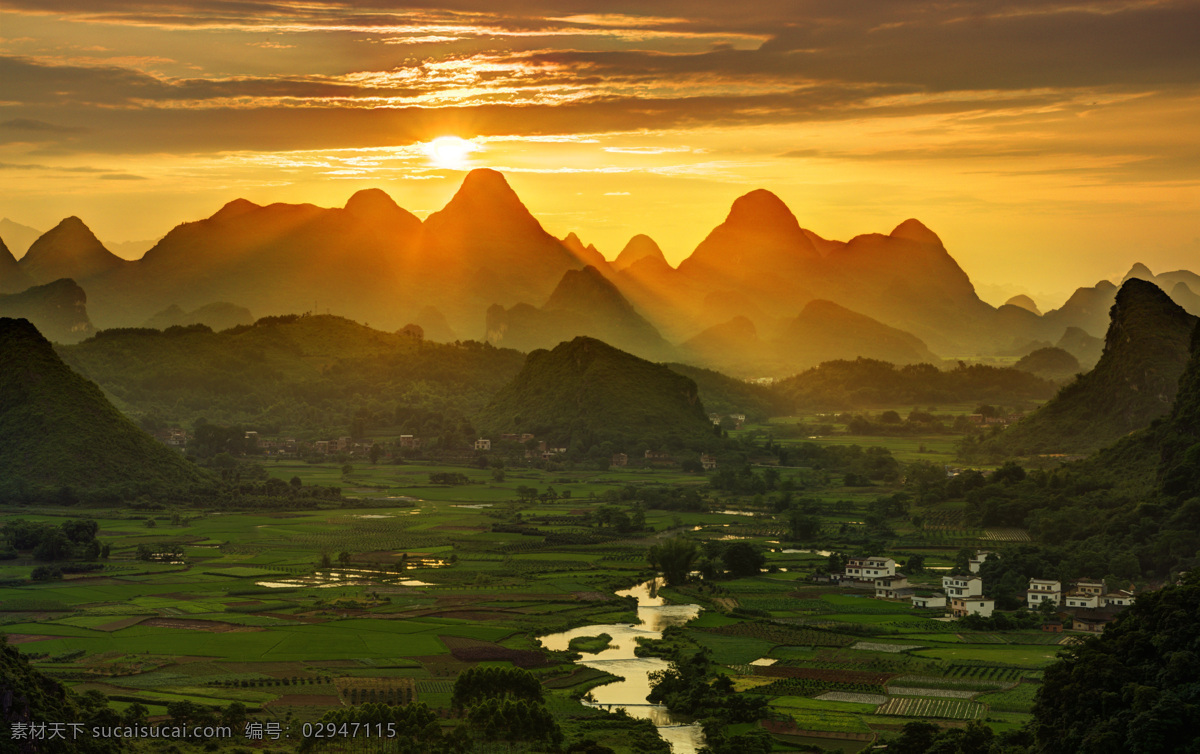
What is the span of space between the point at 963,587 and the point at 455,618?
53.1ft

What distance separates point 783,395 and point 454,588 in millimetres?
87231

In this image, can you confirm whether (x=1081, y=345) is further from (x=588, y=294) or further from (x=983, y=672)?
(x=983, y=672)

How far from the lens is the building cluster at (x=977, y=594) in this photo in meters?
38.6

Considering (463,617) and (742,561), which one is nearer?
(463,617)

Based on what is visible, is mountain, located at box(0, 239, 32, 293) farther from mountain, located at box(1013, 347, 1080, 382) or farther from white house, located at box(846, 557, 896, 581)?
white house, located at box(846, 557, 896, 581)

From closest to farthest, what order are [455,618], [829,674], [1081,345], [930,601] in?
[829,674]
[455,618]
[930,601]
[1081,345]

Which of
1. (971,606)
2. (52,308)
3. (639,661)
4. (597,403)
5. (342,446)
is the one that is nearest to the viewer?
(639,661)

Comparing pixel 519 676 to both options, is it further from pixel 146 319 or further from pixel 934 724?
pixel 146 319

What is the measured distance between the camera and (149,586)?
43.2 m

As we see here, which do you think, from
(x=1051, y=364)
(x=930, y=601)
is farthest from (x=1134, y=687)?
(x=1051, y=364)

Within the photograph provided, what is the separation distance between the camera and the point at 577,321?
7092 inches

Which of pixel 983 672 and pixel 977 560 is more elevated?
pixel 977 560

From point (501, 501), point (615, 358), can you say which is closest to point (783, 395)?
point (615, 358)

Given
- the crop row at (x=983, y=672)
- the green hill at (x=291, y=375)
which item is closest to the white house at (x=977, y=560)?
the crop row at (x=983, y=672)
